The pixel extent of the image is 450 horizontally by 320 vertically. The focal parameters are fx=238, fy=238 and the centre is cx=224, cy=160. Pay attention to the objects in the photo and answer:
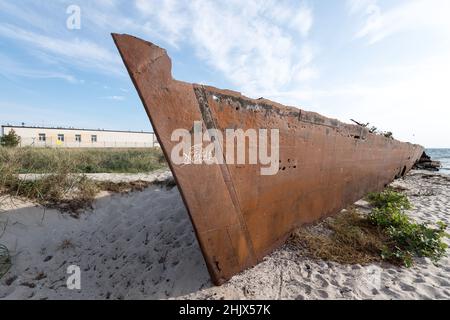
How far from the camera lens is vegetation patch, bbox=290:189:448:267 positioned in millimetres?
2741

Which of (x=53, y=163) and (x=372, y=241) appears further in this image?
(x=53, y=163)

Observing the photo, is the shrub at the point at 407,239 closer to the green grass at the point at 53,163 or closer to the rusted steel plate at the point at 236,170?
the rusted steel plate at the point at 236,170

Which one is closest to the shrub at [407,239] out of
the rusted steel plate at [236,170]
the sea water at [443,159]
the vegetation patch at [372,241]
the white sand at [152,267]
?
the vegetation patch at [372,241]

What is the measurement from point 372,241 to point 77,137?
4560cm

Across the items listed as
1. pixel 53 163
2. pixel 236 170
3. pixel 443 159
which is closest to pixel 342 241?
pixel 236 170

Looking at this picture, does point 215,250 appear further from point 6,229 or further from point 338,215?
point 6,229

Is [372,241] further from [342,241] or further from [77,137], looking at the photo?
[77,137]

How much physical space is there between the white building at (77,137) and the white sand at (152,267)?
3163cm

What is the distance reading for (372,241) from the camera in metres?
3.05

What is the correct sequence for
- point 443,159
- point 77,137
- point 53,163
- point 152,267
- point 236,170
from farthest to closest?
1. point 77,137
2. point 443,159
3. point 53,163
4. point 152,267
5. point 236,170

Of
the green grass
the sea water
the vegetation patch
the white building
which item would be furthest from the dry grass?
the white building

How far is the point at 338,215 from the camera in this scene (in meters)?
4.10

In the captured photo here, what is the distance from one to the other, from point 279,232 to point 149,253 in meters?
1.75
